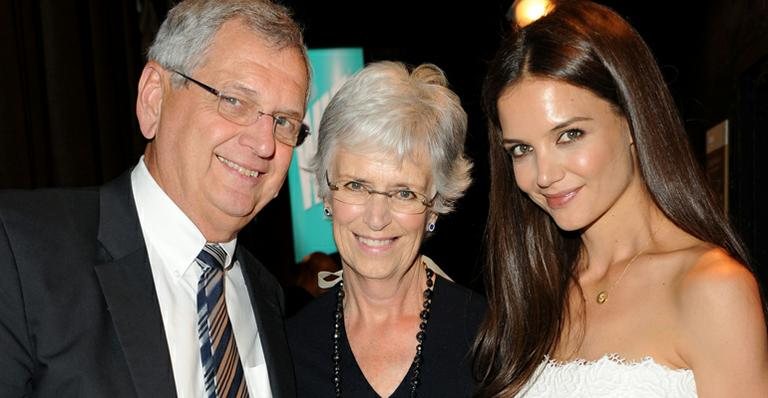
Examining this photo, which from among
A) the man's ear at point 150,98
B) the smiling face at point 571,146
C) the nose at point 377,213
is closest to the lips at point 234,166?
the man's ear at point 150,98

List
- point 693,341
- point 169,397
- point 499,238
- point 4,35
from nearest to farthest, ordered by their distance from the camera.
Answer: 1. point 169,397
2. point 693,341
3. point 499,238
4. point 4,35

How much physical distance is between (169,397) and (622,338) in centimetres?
122

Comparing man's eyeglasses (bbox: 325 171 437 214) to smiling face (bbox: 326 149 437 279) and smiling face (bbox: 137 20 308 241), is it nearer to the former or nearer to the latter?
smiling face (bbox: 326 149 437 279)

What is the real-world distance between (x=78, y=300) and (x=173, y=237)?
34 centimetres

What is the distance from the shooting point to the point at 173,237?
2.03 meters

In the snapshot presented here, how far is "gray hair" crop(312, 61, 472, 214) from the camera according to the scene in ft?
8.33

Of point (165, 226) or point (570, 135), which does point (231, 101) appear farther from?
point (570, 135)

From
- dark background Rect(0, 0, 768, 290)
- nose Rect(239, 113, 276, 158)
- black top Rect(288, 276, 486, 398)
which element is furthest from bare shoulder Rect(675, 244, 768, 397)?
nose Rect(239, 113, 276, 158)

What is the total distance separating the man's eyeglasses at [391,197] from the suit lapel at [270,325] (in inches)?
15.0

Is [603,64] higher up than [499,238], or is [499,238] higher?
[603,64]

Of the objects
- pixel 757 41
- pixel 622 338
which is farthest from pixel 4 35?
pixel 757 41

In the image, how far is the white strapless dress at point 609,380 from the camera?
1.94 m

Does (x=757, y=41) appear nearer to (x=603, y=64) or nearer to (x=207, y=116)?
(x=603, y=64)

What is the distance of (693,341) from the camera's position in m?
1.92
